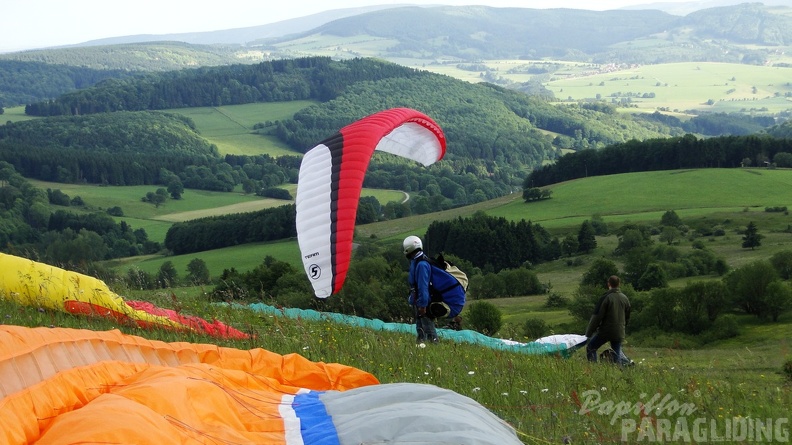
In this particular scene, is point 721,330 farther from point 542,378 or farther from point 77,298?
point 77,298

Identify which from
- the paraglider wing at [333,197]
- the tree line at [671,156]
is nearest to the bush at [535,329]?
the paraglider wing at [333,197]

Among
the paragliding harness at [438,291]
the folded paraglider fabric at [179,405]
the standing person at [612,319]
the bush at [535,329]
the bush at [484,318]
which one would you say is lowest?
the bush at [535,329]

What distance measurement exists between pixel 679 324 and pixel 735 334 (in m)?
2.59

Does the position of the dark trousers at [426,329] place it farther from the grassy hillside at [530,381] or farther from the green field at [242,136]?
the green field at [242,136]

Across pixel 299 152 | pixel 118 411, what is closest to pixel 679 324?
pixel 118 411

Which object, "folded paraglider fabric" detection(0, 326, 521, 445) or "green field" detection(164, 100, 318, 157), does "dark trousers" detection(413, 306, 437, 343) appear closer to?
"folded paraglider fabric" detection(0, 326, 521, 445)

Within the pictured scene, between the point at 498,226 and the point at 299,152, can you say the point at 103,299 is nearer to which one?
the point at 498,226

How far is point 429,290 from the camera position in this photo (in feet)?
35.1

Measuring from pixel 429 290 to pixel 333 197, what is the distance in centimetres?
300

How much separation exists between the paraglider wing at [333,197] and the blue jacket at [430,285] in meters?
1.39

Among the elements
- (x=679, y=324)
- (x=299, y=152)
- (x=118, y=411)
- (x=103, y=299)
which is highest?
(x=118, y=411)

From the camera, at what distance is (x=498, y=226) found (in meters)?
83.8

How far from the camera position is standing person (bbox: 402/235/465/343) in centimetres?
1050

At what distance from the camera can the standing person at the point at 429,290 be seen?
10500mm
